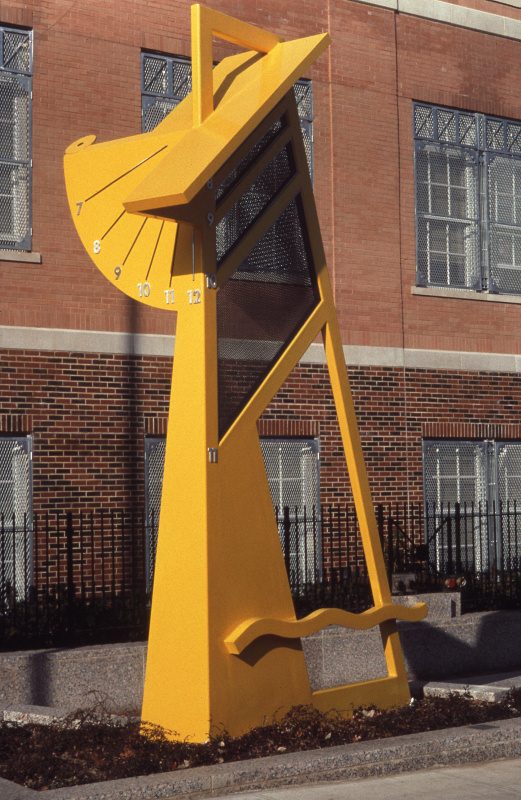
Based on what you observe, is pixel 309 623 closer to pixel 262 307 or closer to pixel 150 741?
pixel 150 741

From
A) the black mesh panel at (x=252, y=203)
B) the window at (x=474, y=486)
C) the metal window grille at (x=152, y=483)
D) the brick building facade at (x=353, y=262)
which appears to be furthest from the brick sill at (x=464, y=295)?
the black mesh panel at (x=252, y=203)

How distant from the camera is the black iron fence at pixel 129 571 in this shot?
1183 cm

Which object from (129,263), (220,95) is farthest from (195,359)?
(220,95)

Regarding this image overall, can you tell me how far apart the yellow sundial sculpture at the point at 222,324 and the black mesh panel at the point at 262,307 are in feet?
0.04

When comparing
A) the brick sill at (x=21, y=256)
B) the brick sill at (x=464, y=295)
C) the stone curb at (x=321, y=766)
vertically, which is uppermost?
the brick sill at (x=464, y=295)

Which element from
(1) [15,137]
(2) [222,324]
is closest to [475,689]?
(2) [222,324]

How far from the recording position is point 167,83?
1546cm

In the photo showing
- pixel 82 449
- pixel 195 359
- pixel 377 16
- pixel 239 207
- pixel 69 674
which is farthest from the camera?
pixel 377 16

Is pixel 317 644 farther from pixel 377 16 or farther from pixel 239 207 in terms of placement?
pixel 377 16

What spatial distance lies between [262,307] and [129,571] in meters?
6.08

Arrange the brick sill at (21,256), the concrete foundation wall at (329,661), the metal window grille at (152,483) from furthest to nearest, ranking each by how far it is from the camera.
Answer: the metal window grille at (152,483) < the brick sill at (21,256) < the concrete foundation wall at (329,661)

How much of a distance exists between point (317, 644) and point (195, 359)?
4331 mm

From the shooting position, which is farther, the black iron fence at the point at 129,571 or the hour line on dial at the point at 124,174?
the black iron fence at the point at 129,571

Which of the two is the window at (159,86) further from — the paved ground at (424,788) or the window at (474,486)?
the paved ground at (424,788)
